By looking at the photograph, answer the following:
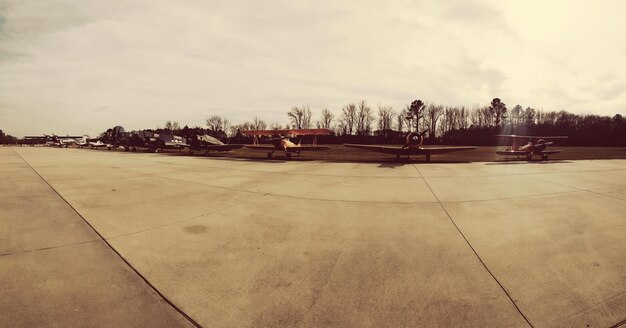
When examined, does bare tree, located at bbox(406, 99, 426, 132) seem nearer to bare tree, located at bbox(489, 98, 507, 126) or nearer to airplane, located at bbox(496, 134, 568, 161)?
bare tree, located at bbox(489, 98, 507, 126)

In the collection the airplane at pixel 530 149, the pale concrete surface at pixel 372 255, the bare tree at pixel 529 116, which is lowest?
the pale concrete surface at pixel 372 255

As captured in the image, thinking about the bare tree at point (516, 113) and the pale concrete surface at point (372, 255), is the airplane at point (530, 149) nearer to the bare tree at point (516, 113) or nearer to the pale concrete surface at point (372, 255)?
the pale concrete surface at point (372, 255)

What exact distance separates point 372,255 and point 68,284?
356cm

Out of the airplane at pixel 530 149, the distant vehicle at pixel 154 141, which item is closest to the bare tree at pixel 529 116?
the airplane at pixel 530 149

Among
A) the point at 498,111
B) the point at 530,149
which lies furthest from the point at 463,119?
the point at 530,149

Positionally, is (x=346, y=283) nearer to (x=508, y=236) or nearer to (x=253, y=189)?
(x=508, y=236)

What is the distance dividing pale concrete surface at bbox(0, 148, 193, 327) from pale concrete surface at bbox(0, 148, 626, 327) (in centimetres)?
13

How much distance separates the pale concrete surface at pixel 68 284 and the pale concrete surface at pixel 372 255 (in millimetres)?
128

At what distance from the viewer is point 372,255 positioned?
3836mm

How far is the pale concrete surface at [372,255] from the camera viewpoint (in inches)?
103

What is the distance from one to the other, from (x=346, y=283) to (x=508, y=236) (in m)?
3.21

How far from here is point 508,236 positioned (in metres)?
4.54

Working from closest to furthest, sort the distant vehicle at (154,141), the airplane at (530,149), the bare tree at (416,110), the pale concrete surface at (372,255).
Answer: the pale concrete surface at (372,255), the airplane at (530,149), the distant vehicle at (154,141), the bare tree at (416,110)

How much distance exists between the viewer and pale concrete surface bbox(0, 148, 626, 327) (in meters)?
2.62
